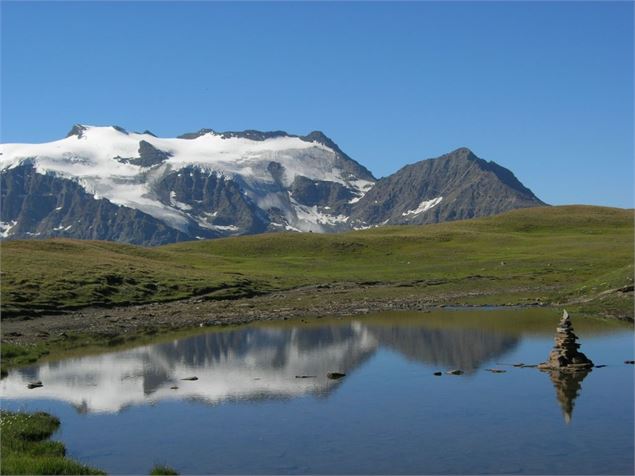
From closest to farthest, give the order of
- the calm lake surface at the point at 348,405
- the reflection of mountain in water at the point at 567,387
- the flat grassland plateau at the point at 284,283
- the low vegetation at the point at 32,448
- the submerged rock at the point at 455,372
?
the low vegetation at the point at 32,448 < the calm lake surface at the point at 348,405 < the reflection of mountain in water at the point at 567,387 < the submerged rock at the point at 455,372 < the flat grassland plateau at the point at 284,283

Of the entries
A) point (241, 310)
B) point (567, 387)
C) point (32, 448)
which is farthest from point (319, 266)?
point (32, 448)

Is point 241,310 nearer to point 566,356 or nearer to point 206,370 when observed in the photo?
point 206,370

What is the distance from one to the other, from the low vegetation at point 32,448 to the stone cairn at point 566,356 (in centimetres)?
2727

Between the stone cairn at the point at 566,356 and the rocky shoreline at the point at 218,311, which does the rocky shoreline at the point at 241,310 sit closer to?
the rocky shoreline at the point at 218,311

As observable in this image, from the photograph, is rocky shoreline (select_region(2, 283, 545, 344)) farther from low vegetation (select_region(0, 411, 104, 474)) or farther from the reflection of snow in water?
low vegetation (select_region(0, 411, 104, 474))

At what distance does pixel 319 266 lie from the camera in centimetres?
13612

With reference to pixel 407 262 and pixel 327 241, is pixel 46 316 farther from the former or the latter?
pixel 327 241

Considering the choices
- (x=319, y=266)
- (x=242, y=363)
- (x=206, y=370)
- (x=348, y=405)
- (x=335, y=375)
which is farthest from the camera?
(x=319, y=266)

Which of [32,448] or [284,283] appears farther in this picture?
[284,283]

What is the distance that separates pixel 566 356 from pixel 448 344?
12102 millimetres

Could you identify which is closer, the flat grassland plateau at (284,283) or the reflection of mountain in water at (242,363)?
the reflection of mountain in water at (242,363)

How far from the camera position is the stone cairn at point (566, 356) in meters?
44.0

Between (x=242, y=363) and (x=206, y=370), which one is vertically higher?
(x=242, y=363)

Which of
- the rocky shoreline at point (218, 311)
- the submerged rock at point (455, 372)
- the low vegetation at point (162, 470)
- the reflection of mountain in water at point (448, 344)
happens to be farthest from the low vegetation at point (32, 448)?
the rocky shoreline at point (218, 311)
